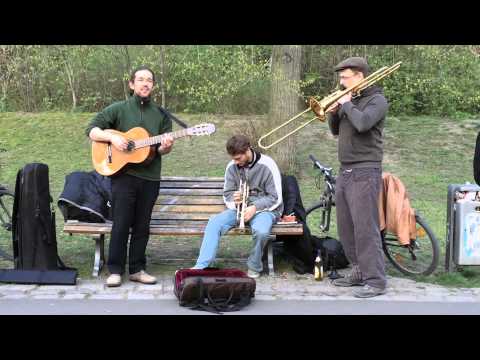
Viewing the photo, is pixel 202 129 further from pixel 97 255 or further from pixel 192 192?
pixel 97 255

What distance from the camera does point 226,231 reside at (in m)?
6.43

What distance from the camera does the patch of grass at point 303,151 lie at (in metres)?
11.4

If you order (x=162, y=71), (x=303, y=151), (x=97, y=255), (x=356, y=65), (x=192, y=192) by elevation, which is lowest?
(x=97, y=255)

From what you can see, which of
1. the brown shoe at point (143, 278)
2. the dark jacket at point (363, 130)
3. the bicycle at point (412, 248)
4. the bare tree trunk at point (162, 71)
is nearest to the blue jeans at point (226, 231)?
the brown shoe at point (143, 278)

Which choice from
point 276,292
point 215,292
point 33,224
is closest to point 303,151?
point 276,292

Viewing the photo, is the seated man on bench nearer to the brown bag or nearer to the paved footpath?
the paved footpath

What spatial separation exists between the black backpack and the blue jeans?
43.7 inches

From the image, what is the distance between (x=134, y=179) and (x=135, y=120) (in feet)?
1.61

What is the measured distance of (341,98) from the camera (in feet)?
19.4

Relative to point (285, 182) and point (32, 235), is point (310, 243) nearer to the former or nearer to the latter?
point (285, 182)

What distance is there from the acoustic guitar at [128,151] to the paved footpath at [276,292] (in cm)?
97

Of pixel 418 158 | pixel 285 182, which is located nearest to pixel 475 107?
pixel 418 158

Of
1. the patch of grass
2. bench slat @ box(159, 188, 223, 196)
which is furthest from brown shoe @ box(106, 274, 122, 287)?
the patch of grass

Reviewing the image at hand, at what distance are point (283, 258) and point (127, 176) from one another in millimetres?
1787
